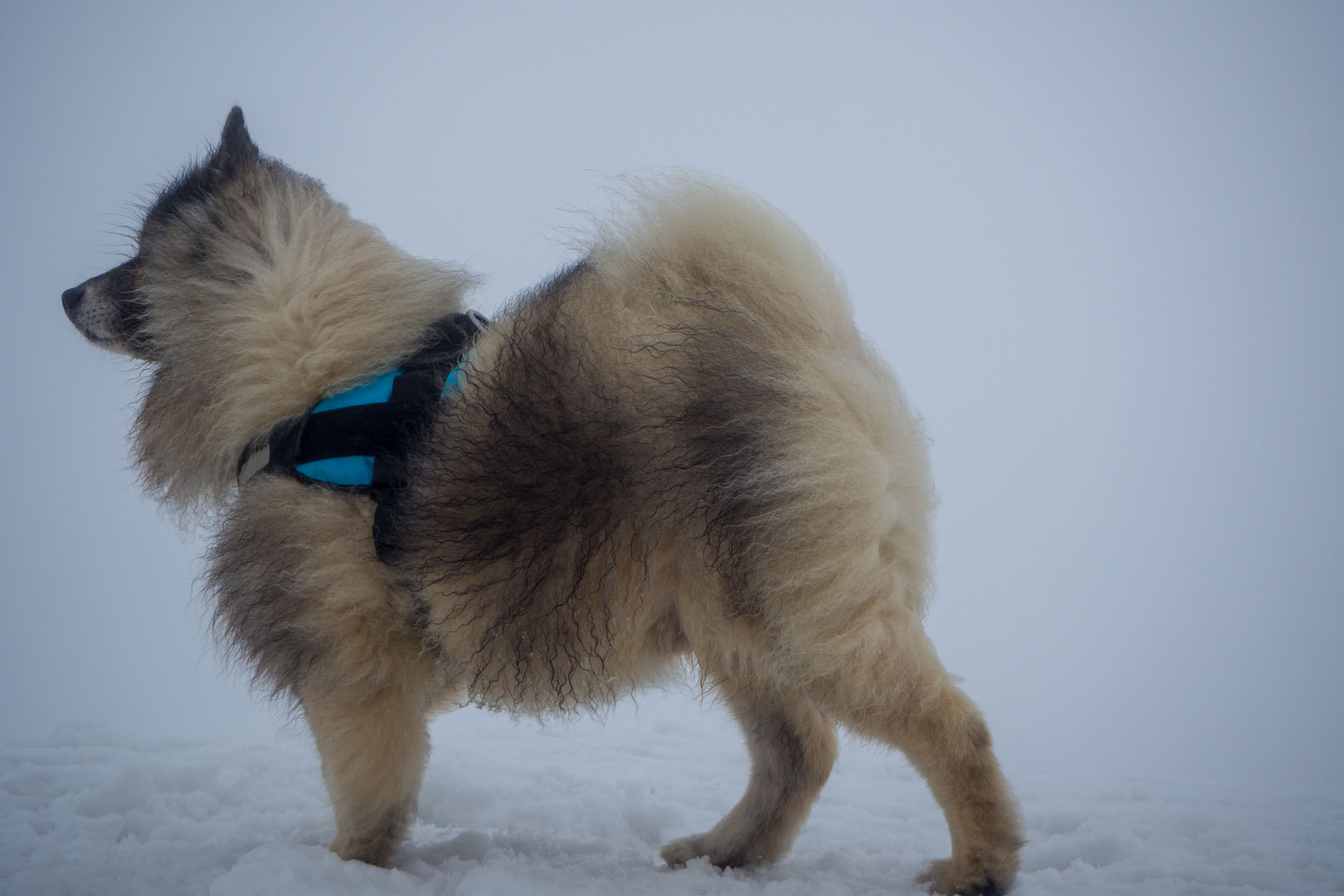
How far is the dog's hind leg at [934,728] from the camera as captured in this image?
5.84 feet

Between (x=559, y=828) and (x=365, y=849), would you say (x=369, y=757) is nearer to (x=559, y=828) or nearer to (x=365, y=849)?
(x=365, y=849)

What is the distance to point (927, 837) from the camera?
8.46 ft

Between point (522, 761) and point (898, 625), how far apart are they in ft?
7.41

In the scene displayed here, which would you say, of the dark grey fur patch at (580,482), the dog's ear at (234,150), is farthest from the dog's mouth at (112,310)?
the dark grey fur patch at (580,482)

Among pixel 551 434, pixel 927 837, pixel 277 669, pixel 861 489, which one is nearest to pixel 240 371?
pixel 277 669

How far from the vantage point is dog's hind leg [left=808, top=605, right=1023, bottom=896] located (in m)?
1.78

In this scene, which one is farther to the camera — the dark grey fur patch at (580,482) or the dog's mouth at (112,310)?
the dog's mouth at (112,310)

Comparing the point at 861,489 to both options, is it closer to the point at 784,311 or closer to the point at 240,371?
the point at 784,311

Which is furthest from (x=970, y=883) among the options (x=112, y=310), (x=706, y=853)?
(x=112, y=310)

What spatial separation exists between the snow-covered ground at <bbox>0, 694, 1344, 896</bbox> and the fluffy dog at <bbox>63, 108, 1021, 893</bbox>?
0.33 metres

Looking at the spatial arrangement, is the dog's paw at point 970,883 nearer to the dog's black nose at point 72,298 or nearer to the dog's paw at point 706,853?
the dog's paw at point 706,853

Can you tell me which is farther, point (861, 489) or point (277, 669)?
point (277, 669)

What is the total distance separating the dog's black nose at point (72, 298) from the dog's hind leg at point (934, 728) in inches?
104

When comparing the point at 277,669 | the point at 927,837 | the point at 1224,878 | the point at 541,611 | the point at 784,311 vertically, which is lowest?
the point at 927,837
